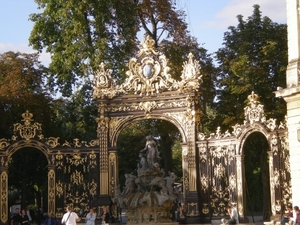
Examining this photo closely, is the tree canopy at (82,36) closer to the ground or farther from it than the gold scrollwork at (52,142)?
farther from it

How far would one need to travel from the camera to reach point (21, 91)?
92.6ft

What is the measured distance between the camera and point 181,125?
77.4 ft

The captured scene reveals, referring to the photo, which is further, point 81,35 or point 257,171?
point 257,171

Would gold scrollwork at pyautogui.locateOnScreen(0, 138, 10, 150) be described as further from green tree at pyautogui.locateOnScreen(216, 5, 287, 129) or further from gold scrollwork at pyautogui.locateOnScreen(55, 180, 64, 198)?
green tree at pyautogui.locateOnScreen(216, 5, 287, 129)

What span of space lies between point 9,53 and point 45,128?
4.08 metres

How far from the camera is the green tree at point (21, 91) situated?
27844 millimetres

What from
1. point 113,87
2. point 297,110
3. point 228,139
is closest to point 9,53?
point 113,87

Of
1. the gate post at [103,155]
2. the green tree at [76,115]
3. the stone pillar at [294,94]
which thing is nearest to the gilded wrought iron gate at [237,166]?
the stone pillar at [294,94]

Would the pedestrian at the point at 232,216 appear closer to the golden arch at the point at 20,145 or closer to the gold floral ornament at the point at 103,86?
the gold floral ornament at the point at 103,86

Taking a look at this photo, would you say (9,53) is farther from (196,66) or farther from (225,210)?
(225,210)

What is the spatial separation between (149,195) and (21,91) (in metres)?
8.91

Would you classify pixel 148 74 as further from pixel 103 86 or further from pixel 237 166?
pixel 237 166

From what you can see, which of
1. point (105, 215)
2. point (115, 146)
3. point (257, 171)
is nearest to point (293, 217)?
point (105, 215)

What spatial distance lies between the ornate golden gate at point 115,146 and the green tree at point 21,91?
410 cm
